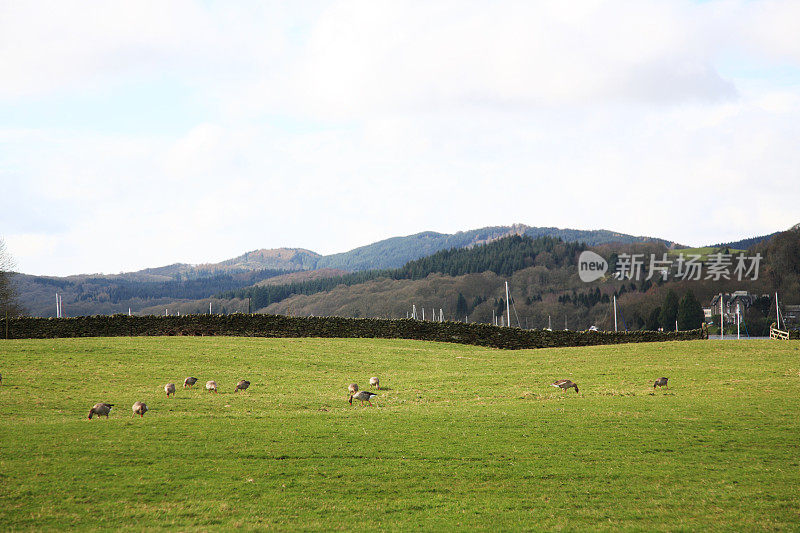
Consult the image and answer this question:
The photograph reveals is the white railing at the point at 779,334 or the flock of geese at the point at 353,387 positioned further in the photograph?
the white railing at the point at 779,334

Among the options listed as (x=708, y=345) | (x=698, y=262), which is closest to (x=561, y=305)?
(x=698, y=262)

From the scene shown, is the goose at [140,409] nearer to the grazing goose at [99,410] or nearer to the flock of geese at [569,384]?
the grazing goose at [99,410]

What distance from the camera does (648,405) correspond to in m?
22.6

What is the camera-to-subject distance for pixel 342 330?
5541cm

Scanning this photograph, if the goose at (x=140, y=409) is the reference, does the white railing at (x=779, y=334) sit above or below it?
below

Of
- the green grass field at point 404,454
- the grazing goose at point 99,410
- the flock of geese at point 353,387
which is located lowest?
the green grass field at point 404,454

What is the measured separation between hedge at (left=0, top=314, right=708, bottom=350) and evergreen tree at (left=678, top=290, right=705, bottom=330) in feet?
213

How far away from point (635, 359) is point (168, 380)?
27.8 metres

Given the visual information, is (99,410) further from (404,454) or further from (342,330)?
(342,330)

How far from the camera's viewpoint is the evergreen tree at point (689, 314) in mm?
118188

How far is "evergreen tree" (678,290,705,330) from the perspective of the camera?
11819 centimetres

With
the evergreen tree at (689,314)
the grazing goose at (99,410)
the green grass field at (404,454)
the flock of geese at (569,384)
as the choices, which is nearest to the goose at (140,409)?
the green grass field at (404,454)

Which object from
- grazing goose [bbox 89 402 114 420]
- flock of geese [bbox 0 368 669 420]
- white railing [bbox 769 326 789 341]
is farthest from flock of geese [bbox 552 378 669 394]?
white railing [bbox 769 326 789 341]

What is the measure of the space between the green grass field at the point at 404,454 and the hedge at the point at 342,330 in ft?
67.9
